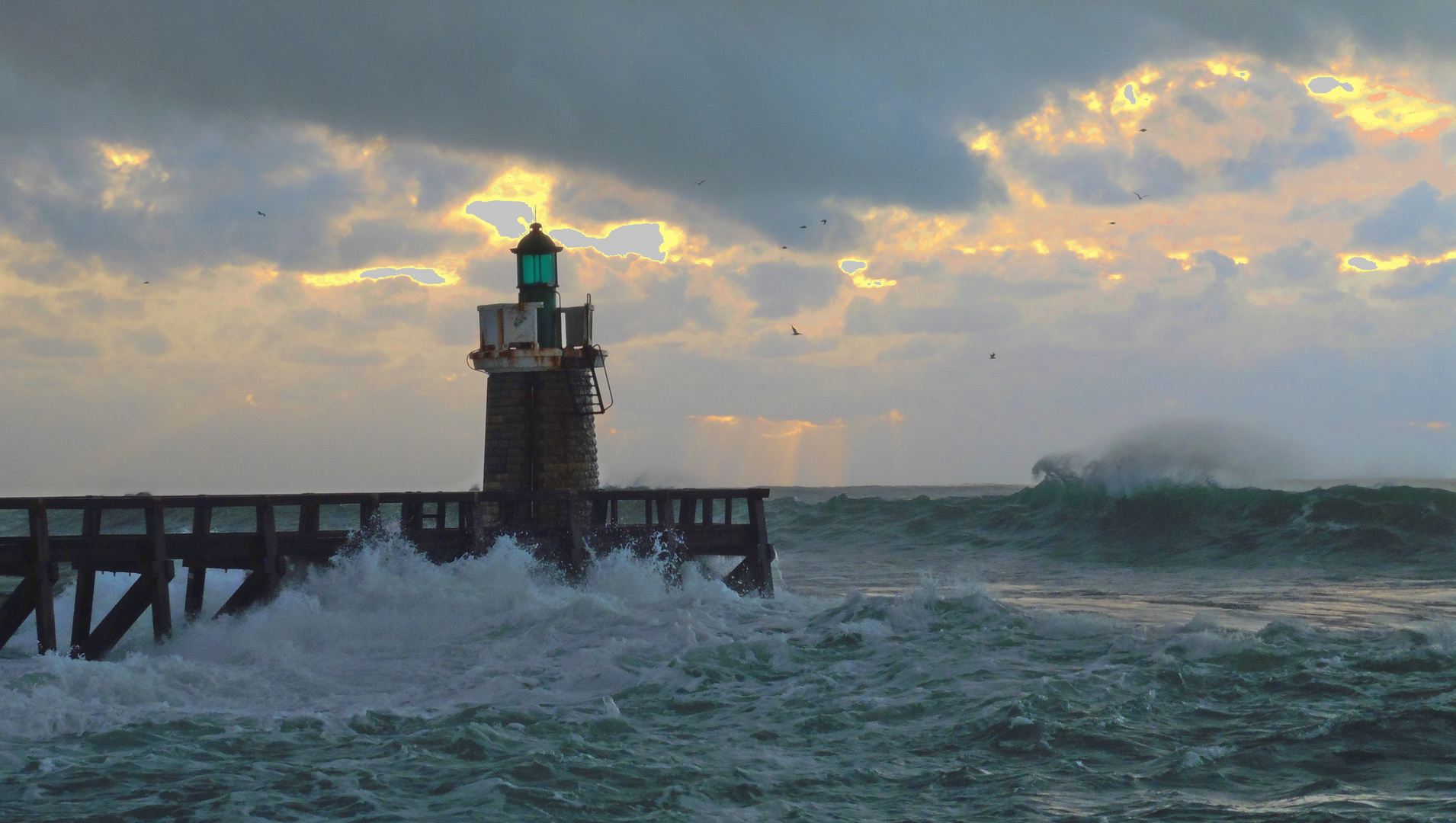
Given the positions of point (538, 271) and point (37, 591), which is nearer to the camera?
point (37, 591)

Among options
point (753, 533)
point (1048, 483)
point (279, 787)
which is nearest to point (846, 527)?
point (1048, 483)

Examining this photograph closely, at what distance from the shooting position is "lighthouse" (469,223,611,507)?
20297 millimetres

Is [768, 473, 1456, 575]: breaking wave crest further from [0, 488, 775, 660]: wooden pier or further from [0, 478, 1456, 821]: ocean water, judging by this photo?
[0, 488, 775, 660]: wooden pier

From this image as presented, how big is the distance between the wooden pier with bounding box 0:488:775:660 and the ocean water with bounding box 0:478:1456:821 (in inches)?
14.5

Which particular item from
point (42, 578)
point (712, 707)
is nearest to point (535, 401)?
point (42, 578)

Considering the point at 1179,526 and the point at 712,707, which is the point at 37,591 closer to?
the point at 712,707

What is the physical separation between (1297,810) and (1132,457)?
30.9 metres

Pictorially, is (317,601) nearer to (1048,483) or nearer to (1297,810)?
(1297,810)

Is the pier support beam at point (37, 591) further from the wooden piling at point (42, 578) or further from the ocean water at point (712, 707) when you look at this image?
the ocean water at point (712, 707)

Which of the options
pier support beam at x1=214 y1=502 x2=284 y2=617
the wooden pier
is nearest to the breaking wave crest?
the wooden pier

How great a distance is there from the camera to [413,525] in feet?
53.7

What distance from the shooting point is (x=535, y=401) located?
67.4ft

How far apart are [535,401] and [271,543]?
6406 millimetres

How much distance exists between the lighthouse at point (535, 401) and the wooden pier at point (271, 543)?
64 centimetres
